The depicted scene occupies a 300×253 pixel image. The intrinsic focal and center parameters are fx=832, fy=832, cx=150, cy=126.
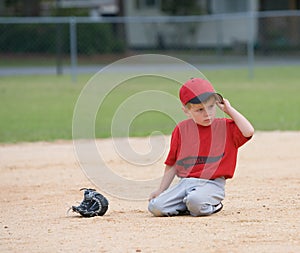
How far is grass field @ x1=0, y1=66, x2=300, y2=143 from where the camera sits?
13602mm

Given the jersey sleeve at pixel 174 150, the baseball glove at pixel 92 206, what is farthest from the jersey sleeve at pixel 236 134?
the baseball glove at pixel 92 206

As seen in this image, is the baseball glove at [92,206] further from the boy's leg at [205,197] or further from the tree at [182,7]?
the tree at [182,7]

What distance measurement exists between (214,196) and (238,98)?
12.3 m

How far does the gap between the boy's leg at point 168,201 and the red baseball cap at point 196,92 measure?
0.67m

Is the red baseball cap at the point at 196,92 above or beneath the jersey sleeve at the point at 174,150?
above

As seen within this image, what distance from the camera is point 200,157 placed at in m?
6.41

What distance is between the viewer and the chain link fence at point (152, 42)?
3027 centimetres

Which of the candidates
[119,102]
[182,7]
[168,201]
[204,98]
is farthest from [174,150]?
[182,7]

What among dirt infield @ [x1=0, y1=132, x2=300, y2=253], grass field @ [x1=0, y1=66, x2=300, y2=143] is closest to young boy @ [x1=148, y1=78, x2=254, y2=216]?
dirt infield @ [x1=0, y1=132, x2=300, y2=253]

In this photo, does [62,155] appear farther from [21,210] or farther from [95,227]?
[95,227]

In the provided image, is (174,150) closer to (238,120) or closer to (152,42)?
(238,120)

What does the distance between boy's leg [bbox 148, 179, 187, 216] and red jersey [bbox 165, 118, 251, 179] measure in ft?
0.56

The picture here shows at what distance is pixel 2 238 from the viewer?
18.8 ft

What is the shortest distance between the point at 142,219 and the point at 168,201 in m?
0.25
